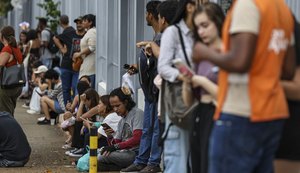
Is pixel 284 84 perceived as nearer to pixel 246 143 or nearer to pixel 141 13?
pixel 246 143

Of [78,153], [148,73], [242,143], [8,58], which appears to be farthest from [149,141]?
[242,143]

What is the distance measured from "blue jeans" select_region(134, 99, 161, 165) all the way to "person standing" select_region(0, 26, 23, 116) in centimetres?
468

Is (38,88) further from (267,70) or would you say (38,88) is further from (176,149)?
(267,70)

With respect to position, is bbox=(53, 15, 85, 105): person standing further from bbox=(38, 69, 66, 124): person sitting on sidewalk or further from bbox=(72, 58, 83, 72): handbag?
bbox=(72, 58, 83, 72): handbag

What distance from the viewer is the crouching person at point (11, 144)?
1188 cm

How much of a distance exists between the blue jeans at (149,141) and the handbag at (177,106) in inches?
102

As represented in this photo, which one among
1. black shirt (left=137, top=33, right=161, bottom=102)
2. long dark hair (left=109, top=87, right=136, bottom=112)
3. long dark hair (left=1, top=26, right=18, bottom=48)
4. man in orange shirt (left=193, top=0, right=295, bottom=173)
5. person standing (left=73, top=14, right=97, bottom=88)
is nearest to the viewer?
man in orange shirt (left=193, top=0, right=295, bottom=173)

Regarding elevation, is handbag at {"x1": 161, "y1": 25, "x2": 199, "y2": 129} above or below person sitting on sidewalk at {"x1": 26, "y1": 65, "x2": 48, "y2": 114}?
above

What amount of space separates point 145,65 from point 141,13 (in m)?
2.90

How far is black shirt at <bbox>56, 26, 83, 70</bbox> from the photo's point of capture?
52.9ft

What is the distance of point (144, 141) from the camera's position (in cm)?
1037

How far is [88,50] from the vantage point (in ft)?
51.2

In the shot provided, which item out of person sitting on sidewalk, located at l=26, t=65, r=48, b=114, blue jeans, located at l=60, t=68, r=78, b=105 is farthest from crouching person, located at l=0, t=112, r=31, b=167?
person sitting on sidewalk, located at l=26, t=65, r=48, b=114

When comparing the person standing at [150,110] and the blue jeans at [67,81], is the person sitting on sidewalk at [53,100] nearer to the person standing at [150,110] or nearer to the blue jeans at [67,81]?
the blue jeans at [67,81]
